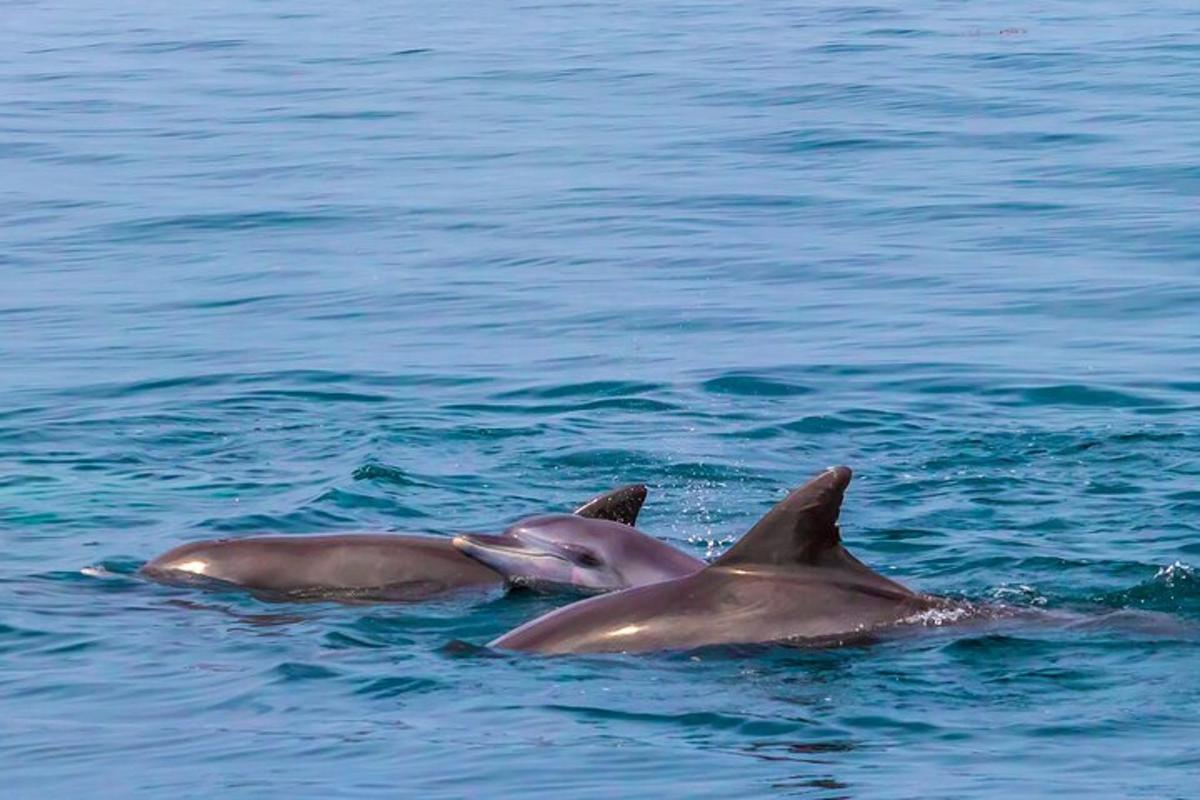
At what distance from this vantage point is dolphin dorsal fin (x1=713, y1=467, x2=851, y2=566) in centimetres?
941

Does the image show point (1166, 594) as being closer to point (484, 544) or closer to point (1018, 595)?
point (1018, 595)

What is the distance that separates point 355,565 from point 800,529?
277 cm

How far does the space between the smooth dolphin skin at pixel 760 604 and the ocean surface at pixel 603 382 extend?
13 cm

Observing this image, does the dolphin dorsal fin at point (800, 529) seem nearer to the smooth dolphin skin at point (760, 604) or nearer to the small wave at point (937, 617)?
the smooth dolphin skin at point (760, 604)

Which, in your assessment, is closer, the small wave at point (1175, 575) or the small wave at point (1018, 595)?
the small wave at point (1018, 595)

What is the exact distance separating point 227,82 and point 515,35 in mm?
5406

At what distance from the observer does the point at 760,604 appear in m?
9.81

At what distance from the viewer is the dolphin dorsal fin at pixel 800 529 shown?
30.9ft

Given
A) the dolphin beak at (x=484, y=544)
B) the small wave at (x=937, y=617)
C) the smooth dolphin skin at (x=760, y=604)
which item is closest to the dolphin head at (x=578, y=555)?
the dolphin beak at (x=484, y=544)

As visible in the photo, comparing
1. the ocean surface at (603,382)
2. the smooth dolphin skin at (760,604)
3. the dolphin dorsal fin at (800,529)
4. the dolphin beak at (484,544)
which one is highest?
the dolphin dorsal fin at (800,529)

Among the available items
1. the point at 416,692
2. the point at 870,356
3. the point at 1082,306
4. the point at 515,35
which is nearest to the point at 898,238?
the point at 1082,306

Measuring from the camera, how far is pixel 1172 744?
28.6ft

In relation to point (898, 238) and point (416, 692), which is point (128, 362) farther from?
point (416, 692)

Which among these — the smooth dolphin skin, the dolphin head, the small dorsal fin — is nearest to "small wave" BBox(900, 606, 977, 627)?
the smooth dolphin skin
